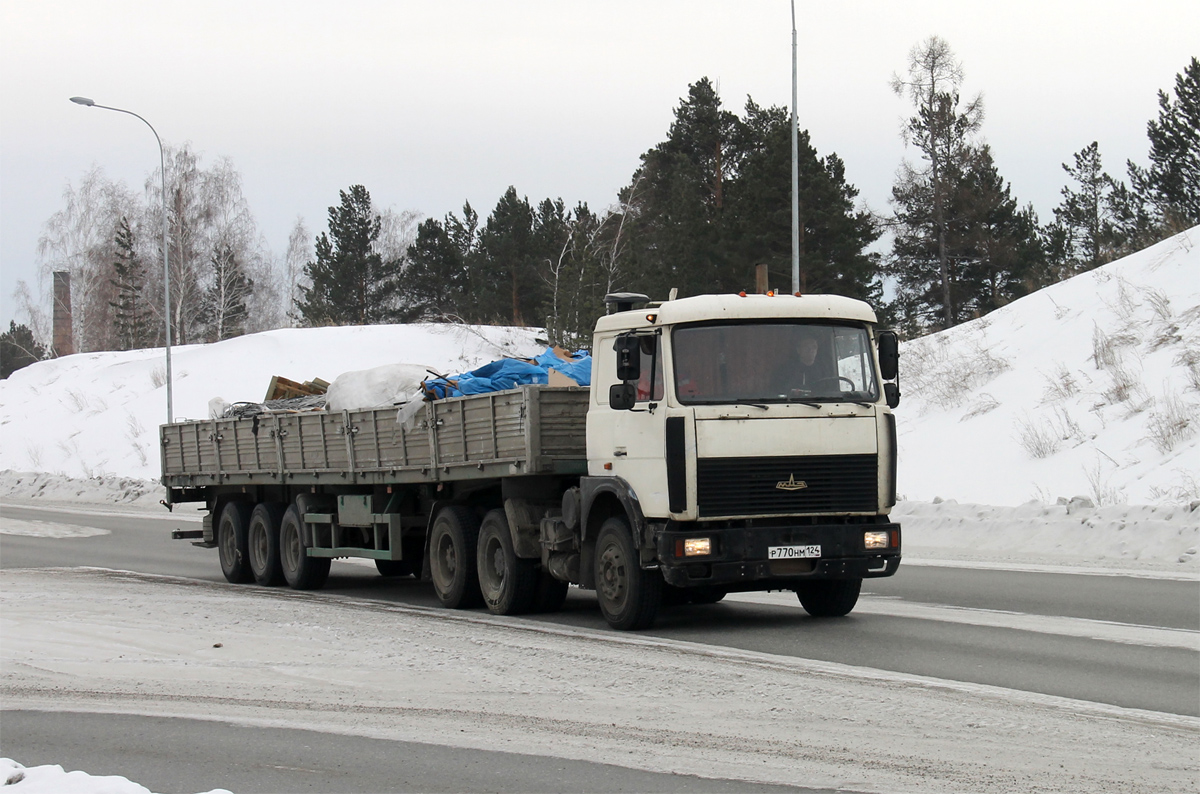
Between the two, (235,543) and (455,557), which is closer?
(455,557)

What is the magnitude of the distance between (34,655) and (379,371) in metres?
5.30

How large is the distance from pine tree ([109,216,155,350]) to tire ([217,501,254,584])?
59390 mm

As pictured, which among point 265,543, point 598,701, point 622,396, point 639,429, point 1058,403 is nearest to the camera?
point 598,701

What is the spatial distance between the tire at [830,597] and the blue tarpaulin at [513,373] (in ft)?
9.32

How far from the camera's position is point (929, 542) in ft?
60.7

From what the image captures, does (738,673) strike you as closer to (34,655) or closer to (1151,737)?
(1151,737)

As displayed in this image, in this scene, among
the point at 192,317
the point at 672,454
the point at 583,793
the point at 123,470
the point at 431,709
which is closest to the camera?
the point at 583,793

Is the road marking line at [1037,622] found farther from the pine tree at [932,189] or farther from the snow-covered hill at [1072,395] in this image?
the pine tree at [932,189]

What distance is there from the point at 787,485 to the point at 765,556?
0.57 metres

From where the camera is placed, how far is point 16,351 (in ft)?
305

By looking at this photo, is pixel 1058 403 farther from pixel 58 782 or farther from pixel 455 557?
pixel 58 782

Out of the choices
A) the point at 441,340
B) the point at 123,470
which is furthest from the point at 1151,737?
the point at 441,340

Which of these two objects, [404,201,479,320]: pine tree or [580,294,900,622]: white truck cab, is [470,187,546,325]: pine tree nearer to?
[404,201,479,320]: pine tree

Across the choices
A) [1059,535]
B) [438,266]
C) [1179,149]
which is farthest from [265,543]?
[438,266]
